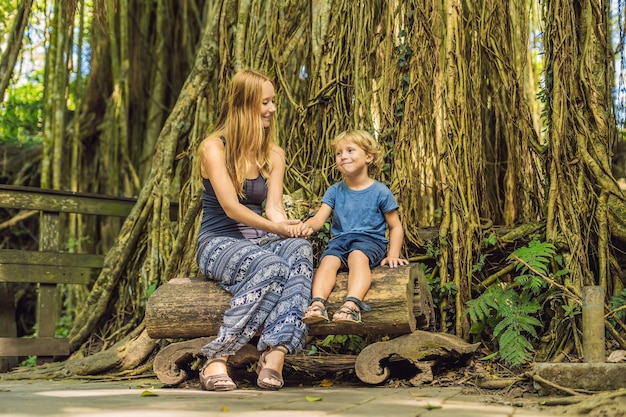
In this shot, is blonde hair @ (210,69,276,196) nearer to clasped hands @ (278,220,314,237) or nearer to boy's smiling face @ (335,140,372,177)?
clasped hands @ (278,220,314,237)

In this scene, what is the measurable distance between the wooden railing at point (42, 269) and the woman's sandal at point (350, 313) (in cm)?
275

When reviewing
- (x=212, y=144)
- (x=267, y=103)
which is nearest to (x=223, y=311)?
(x=212, y=144)

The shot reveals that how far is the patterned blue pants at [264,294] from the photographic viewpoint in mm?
4355

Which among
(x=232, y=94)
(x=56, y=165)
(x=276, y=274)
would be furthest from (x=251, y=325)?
(x=56, y=165)

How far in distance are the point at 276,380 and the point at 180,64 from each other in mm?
5705

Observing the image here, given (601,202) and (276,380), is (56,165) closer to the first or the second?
(276,380)

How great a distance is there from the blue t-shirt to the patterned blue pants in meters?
0.38

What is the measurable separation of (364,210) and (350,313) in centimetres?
77

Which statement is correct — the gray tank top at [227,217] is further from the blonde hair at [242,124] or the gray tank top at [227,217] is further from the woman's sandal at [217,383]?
the woman's sandal at [217,383]

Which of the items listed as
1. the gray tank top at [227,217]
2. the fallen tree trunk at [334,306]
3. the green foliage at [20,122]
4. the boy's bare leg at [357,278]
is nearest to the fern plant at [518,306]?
the fallen tree trunk at [334,306]

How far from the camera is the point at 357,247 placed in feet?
15.4

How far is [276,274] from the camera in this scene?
14.5ft

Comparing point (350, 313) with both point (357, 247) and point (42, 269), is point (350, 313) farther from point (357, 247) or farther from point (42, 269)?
point (42, 269)

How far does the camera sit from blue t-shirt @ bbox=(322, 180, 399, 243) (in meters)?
4.85
